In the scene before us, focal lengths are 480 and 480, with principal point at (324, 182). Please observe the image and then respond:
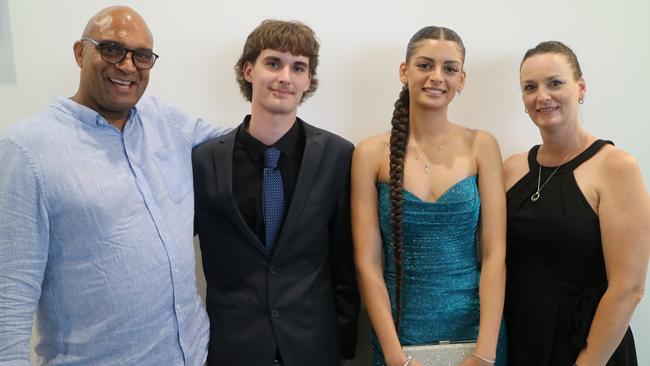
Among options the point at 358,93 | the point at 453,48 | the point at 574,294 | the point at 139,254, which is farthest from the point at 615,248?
the point at 139,254

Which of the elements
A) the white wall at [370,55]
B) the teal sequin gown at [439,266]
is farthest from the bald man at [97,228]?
the teal sequin gown at [439,266]

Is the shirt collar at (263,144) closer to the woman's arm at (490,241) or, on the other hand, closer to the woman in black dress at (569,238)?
the woman's arm at (490,241)

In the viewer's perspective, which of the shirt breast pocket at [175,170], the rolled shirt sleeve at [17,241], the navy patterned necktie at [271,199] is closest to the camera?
the rolled shirt sleeve at [17,241]

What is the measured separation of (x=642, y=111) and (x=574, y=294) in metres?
0.97

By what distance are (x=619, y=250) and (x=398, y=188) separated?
0.72 metres

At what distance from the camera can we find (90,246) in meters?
1.26

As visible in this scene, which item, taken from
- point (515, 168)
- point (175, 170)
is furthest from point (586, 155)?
point (175, 170)

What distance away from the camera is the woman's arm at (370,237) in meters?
1.63

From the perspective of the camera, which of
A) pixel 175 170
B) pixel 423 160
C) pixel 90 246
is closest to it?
pixel 90 246

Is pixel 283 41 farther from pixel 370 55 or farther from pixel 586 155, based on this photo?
pixel 586 155

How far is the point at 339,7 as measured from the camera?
6.24 feet

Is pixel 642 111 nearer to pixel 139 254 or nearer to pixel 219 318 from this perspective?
pixel 219 318

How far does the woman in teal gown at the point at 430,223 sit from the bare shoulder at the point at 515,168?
6.1 inches

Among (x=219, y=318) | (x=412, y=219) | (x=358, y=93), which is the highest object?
(x=358, y=93)
